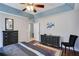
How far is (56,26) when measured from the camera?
7.05 feet

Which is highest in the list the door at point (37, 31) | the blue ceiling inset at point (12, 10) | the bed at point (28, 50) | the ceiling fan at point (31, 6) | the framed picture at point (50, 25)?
the ceiling fan at point (31, 6)

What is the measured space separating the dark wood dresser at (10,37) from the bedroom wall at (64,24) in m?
0.51

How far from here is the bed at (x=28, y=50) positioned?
79.4 inches

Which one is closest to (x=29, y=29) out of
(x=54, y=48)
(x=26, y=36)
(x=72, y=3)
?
(x=26, y=36)

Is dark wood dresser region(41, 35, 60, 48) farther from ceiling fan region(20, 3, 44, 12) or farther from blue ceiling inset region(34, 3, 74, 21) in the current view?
ceiling fan region(20, 3, 44, 12)

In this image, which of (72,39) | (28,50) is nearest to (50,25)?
(72,39)

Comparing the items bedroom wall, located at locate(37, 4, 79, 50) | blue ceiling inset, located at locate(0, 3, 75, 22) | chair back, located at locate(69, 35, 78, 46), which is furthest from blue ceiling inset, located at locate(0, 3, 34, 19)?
chair back, located at locate(69, 35, 78, 46)

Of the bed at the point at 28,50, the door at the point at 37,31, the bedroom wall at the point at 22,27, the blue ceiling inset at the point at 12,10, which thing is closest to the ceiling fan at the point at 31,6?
the blue ceiling inset at the point at 12,10

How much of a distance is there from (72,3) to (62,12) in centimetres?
23

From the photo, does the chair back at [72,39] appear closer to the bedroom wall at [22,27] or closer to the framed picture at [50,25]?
the framed picture at [50,25]

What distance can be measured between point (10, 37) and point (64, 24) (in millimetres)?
1037

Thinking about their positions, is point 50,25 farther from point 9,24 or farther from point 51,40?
point 9,24

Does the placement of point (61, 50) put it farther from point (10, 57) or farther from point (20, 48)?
point (10, 57)

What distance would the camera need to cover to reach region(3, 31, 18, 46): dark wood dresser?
2.02 m
